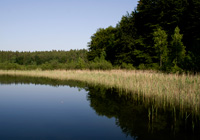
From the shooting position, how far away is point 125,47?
2584 cm

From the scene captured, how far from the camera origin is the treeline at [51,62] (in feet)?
105

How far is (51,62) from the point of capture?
4419 cm

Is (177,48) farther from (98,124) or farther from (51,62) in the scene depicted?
(51,62)

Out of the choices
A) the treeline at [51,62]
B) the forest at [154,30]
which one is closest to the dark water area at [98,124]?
the forest at [154,30]

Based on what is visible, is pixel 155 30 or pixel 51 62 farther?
pixel 51 62

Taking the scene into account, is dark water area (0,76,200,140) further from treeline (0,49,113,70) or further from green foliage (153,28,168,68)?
treeline (0,49,113,70)

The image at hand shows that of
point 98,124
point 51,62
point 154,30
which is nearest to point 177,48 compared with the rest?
point 154,30

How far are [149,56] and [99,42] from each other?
67.9 feet

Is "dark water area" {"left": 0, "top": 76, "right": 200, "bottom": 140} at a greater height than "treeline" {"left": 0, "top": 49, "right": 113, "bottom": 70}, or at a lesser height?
lesser

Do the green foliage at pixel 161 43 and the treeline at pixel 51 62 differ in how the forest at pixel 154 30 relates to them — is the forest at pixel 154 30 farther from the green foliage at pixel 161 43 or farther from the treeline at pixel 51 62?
the treeline at pixel 51 62

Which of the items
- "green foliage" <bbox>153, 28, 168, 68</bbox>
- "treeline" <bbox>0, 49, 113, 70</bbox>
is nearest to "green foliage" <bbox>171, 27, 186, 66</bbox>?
"green foliage" <bbox>153, 28, 168, 68</bbox>

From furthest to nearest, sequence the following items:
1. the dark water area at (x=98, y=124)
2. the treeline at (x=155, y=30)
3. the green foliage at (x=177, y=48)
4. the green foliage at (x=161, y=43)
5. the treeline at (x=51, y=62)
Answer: the treeline at (x=51, y=62)
the treeline at (x=155, y=30)
the green foliage at (x=161, y=43)
the green foliage at (x=177, y=48)
the dark water area at (x=98, y=124)

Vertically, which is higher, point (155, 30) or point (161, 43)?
point (155, 30)

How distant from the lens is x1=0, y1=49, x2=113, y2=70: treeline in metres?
31.9
